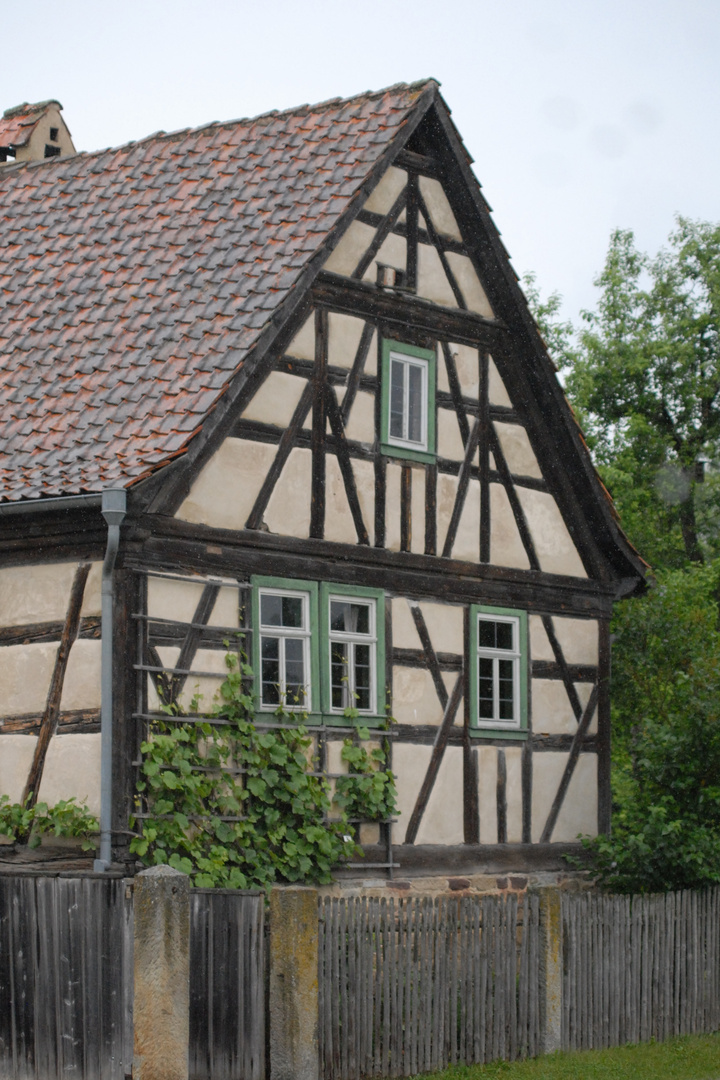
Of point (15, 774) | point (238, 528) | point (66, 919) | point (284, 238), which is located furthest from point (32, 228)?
point (66, 919)

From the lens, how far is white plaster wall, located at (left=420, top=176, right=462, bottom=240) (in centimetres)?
1733

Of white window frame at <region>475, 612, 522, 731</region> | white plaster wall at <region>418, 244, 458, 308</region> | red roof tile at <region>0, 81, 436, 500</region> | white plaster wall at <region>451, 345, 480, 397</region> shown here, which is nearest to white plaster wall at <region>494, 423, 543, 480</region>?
white plaster wall at <region>451, 345, 480, 397</region>

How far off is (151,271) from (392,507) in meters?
3.23

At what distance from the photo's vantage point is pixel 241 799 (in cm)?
1445

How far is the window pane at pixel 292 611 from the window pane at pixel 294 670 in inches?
6.6

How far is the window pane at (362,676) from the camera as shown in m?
16.3

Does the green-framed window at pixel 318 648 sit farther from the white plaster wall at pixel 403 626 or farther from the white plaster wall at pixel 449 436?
the white plaster wall at pixel 449 436

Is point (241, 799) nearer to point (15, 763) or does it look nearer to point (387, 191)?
point (15, 763)

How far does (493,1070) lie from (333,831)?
3.46m

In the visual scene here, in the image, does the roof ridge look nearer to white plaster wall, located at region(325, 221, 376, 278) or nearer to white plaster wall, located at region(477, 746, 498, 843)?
white plaster wall, located at region(325, 221, 376, 278)

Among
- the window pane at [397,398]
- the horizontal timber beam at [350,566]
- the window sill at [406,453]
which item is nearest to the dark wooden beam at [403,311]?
the window pane at [397,398]

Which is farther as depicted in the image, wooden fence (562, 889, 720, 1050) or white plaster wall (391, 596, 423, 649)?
white plaster wall (391, 596, 423, 649)

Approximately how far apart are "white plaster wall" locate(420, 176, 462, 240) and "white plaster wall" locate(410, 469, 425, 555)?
251 centimetres

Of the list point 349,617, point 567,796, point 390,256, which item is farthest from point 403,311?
point 567,796
